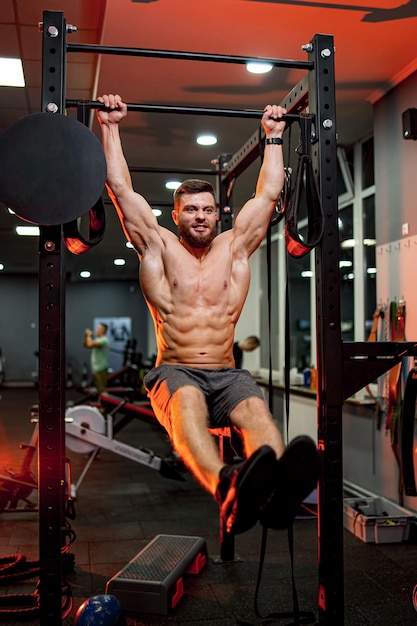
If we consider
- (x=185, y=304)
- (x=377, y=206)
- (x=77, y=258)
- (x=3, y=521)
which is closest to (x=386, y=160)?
(x=377, y=206)

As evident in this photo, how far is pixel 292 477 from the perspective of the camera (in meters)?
1.87

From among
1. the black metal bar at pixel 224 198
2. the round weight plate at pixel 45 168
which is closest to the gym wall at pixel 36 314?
the black metal bar at pixel 224 198

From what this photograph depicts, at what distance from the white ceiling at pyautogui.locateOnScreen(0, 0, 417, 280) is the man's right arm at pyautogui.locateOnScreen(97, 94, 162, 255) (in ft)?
4.08

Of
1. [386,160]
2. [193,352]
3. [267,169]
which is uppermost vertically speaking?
[386,160]

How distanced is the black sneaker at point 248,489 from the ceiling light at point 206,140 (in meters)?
4.32

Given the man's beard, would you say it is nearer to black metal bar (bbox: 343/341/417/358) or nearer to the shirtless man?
the shirtless man

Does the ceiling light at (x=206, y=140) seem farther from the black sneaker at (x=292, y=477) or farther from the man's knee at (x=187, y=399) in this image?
Answer: the black sneaker at (x=292, y=477)

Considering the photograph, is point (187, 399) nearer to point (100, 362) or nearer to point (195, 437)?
point (195, 437)

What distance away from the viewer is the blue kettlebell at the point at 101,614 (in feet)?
8.02

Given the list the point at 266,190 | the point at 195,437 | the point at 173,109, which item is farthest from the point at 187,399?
the point at 173,109

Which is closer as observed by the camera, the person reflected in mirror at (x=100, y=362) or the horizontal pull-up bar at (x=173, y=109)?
the horizontal pull-up bar at (x=173, y=109)

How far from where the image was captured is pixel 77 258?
1359cm

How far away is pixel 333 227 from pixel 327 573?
134 centimetres

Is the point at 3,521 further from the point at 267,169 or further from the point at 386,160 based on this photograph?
the point at 386,160
